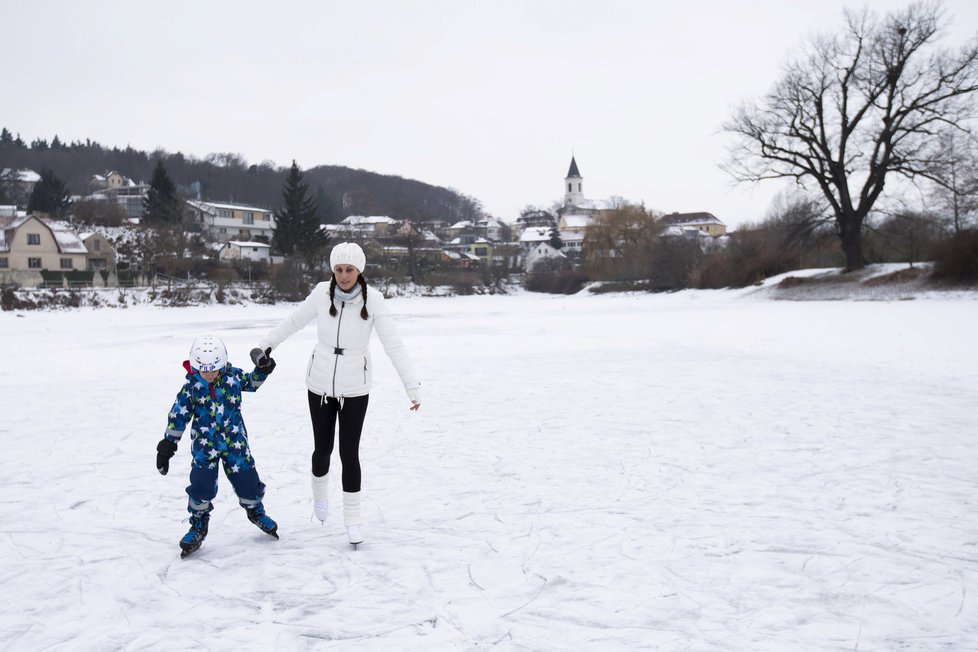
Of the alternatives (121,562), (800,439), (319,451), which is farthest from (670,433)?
(121,562)

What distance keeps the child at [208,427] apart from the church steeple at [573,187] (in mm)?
137676

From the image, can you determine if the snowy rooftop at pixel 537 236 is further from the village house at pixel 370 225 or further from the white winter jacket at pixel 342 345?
the white winter jacket at pixel 342 345

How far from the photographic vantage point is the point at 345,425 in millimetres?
3949

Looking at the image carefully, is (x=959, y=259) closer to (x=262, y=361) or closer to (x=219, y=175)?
(x=262, y=361)

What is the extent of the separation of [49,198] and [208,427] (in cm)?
7211

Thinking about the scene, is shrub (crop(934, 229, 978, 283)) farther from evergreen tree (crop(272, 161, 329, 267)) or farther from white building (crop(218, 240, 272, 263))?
white building (crop(218, 240, 272, 263))

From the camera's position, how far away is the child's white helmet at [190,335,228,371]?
3701 millimetres

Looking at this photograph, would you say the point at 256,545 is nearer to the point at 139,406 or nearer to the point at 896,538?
the point at 896,538

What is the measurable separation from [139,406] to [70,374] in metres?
3.79

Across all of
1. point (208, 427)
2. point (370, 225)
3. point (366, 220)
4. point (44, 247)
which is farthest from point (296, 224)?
point (208, 427)

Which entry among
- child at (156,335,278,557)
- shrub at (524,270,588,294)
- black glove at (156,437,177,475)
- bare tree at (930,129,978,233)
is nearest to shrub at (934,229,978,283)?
bare tree at (930,129,978,233)

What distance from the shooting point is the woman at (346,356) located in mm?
3895

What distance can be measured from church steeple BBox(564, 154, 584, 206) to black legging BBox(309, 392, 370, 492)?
137 metres

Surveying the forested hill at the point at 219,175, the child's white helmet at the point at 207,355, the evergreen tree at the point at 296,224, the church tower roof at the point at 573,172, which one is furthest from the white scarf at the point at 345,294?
the church tower roof at the point at 573,172
